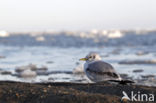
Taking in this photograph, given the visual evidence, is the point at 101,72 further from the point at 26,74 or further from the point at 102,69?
the point at 26,74

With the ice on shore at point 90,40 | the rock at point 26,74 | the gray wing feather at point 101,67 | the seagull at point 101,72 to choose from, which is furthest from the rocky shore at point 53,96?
the ice on shore at point 90,40

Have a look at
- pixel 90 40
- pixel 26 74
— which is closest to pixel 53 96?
pixel 26 74

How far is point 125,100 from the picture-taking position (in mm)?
4270

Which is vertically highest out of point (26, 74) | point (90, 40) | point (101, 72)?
point (90, 40)

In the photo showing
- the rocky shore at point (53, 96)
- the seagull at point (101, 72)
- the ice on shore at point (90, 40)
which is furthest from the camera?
the ice on shore at point (90, 40)

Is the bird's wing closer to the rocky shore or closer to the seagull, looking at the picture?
the seagull

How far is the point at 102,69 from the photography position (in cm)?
573

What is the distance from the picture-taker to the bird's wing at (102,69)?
565 centimetres

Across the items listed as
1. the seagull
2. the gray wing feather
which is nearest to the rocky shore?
the seagull

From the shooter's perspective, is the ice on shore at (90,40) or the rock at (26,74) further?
the ice on shore at (90,40)

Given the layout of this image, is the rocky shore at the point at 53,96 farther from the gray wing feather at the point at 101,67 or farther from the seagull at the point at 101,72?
the gray wing feather at the point at 101,67

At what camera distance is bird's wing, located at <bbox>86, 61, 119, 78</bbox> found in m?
5.65

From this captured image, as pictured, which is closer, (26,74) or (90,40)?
(26,74)

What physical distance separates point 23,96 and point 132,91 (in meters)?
1.67
